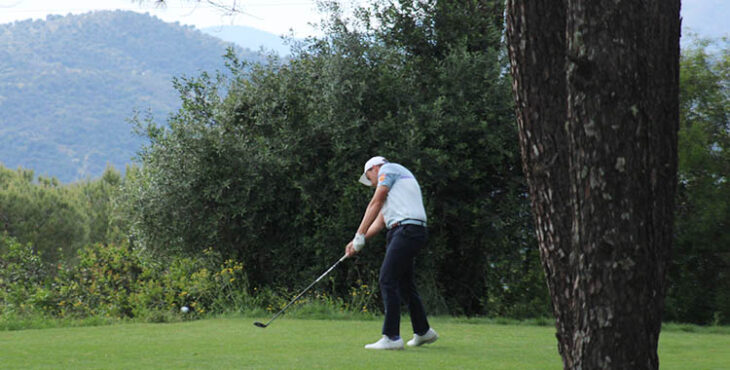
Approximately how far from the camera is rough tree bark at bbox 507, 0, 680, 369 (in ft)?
11.5

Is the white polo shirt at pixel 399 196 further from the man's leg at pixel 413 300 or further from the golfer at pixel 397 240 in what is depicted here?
the man's leg at pixel 413 300

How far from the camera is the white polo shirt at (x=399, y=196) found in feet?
25.8

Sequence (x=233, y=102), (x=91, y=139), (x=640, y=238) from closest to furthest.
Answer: (x=640, y=238) → (x=233, y=102) → (x=91, y=139)

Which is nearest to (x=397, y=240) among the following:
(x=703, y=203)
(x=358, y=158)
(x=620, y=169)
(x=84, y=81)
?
(x=620, y=169)

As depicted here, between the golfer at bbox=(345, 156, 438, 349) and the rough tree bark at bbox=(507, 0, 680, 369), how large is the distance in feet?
13.5

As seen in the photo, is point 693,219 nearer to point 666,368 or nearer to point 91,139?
point 666,368

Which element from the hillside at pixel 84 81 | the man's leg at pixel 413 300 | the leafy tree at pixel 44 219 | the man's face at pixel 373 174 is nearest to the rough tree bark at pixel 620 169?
the man's leg at pixel 413 300

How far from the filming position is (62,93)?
383 feet

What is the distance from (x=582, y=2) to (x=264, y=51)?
12.3 meters

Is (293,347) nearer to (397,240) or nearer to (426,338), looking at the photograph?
(426,338)

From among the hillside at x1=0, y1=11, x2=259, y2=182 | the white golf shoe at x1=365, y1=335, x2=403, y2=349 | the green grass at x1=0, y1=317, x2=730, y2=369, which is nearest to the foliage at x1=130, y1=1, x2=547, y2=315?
the green grass at x1=0, y1=317, x2=730, y2=369

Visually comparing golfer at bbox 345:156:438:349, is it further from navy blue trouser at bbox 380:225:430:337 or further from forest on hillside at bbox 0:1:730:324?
forest on hillside at bbox 0:1:730:324

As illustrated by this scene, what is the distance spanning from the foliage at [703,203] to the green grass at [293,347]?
83.3 inches

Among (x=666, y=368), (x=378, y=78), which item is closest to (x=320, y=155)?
(x=378, y=78)
